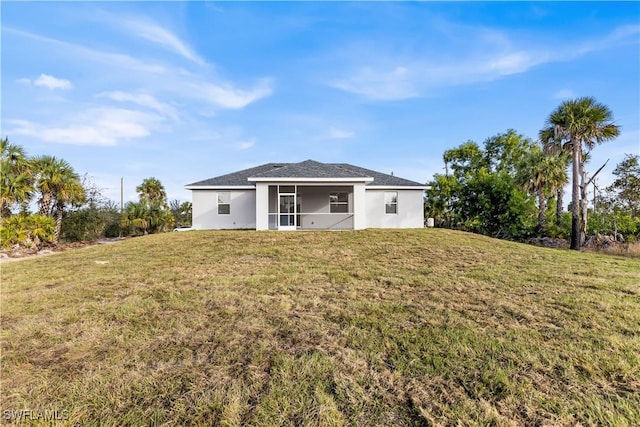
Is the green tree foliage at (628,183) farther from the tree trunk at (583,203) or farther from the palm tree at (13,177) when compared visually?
the palm tree at (13,177)

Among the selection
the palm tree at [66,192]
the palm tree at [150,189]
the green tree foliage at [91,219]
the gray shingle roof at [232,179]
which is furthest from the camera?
the palm tree at [150,189]

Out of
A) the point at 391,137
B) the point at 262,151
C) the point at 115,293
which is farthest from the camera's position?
the point at 262,151

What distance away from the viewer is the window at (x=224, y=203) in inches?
741

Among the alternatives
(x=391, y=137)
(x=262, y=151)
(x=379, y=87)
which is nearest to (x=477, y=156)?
(x=391, y=137)

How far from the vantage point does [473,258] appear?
32.6 ft

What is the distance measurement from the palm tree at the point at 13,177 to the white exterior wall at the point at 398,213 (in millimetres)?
20521

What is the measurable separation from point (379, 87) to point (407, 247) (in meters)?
10.1

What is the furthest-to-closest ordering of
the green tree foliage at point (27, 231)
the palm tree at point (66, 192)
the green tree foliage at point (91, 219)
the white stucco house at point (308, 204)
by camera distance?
the green tree foliage at point (91, 219)
the white stucco house at point (308, 204)
the palm tree at point (66, 192)
the green tree foliage at point (27, 231)

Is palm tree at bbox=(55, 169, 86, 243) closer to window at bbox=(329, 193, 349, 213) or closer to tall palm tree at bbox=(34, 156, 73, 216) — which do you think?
tall palm tree at bbox=(34, 156, 73, 216)

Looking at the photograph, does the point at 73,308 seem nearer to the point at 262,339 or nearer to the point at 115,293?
the point at 115,293

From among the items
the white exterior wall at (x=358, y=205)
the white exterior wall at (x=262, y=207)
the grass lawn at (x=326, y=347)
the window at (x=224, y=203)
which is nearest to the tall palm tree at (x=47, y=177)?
the window at (x=224, y=203)

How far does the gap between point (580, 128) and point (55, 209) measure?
32.6 metres

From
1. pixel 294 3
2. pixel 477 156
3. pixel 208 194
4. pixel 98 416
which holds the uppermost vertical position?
pixel 294 3

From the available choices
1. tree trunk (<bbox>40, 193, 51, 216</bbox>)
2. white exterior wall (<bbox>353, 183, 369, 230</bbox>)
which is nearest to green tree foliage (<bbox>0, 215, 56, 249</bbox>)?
tree trunk (<bbox>40, 193, 51, 216</bbox>)
